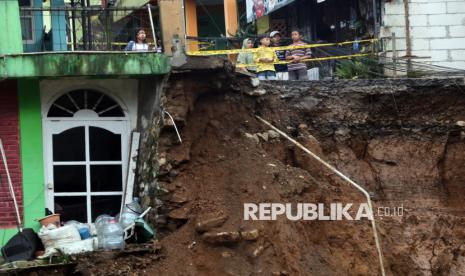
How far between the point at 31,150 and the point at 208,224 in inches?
126

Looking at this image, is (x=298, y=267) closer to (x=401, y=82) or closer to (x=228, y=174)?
(x=228, y=174)

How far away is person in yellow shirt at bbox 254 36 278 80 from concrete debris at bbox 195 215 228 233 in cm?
368

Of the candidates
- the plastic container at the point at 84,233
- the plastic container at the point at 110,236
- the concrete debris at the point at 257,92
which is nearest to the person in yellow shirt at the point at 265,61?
the concrete debris at the point at 257,92

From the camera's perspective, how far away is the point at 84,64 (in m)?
13.5

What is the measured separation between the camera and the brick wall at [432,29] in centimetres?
1686

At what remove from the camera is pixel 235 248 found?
12578 mm

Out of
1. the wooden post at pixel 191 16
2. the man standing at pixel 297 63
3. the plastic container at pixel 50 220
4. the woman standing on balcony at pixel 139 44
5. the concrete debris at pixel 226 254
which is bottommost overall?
the concrete debris at pixel 226 254

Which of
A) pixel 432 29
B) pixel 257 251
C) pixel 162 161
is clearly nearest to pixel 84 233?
pixel 162 161

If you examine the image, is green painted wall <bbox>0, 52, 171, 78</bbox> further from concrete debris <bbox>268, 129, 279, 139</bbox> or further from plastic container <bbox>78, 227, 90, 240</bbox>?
plastic container <bbox>78, 227, 90, 240</bbox>

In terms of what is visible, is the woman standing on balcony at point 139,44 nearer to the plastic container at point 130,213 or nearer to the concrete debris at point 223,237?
the plastic container at point 130,213

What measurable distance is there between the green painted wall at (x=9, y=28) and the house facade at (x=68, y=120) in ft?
0.05

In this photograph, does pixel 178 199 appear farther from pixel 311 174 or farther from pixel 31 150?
pixel 31 150

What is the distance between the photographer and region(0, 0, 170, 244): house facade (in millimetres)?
13461

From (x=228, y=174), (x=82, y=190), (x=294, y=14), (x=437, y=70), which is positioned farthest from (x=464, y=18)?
(x=82, y=190)
